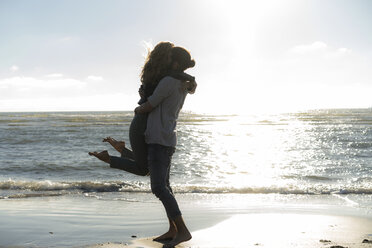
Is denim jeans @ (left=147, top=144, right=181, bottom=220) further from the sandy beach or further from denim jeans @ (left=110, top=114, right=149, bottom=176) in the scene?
the sandy beach

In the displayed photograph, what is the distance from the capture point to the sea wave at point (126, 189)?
7.73m

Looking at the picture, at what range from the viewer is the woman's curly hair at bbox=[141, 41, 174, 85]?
10.9 ft

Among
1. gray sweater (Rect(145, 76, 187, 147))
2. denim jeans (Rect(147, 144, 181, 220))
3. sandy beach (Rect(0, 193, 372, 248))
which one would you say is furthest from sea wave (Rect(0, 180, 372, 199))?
gray sweater (Rect(145, 76, 187, 147))

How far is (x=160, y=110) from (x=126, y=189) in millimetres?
5147

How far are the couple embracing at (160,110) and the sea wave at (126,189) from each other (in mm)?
4549

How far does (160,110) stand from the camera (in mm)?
3359

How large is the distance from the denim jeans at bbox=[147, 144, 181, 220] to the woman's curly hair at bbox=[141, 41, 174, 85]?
606 millimetres

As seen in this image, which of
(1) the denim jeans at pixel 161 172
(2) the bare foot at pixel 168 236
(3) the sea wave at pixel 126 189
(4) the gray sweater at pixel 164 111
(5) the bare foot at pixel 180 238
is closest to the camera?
(4) the gray sweater at pixel 164 111

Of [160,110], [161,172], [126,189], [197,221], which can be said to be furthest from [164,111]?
[126,189]

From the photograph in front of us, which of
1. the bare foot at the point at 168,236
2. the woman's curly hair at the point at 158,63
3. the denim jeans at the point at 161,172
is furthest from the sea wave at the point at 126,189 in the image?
the woman's curly hair at the point at 158,63

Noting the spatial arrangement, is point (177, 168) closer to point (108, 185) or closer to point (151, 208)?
point (108, 185)

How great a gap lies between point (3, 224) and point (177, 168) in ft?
21.8

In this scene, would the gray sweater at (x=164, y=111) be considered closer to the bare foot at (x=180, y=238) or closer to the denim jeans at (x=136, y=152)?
the denim jeans at (x=136, y=152)

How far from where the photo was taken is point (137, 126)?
339 centimetres
